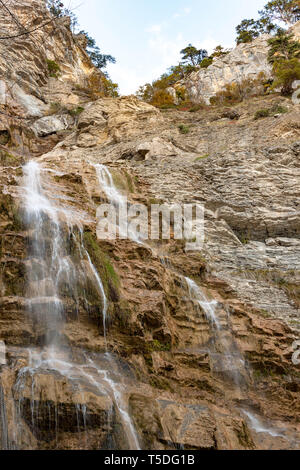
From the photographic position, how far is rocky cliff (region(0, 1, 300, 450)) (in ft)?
18.2

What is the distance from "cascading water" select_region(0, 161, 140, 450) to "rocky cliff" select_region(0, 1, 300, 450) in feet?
0.10

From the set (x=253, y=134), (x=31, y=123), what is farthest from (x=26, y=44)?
(x=253, y=134)

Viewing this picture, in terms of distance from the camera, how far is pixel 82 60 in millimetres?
38750

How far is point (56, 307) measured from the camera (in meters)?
7.19

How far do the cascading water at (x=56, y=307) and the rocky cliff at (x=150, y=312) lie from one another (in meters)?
0.03

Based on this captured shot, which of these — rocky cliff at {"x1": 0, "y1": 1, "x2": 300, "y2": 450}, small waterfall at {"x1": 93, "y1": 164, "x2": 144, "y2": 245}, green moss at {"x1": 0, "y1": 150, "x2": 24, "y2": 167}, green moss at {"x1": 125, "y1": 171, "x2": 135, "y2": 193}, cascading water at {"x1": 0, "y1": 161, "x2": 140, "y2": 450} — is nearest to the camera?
cascading water at {"x1": 0, "y1": 161, "x2": 140, "y2": 450}

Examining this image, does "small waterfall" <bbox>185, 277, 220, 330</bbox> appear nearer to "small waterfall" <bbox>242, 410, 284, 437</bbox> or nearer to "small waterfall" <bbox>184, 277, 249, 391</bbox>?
"small waterfall" <bbox>184, 277, 249, 391</bbox>

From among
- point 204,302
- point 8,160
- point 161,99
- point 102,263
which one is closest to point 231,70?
point 161,99

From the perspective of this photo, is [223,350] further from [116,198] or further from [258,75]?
[258,75]

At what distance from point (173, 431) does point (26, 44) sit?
3194cm

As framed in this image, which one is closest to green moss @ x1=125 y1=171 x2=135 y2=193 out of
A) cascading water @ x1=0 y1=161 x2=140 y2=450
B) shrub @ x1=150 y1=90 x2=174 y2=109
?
cascading water @ x1=0 y1=161 x2=140 y2=450

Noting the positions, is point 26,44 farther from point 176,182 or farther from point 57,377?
point 57,377

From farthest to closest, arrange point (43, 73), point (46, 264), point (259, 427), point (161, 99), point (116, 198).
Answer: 1. point (161, 99)
2. point (43, 73)
3. point (116, 198)
4. point (46, 264)
5. point (259, 427)

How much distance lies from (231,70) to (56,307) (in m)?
38.7
